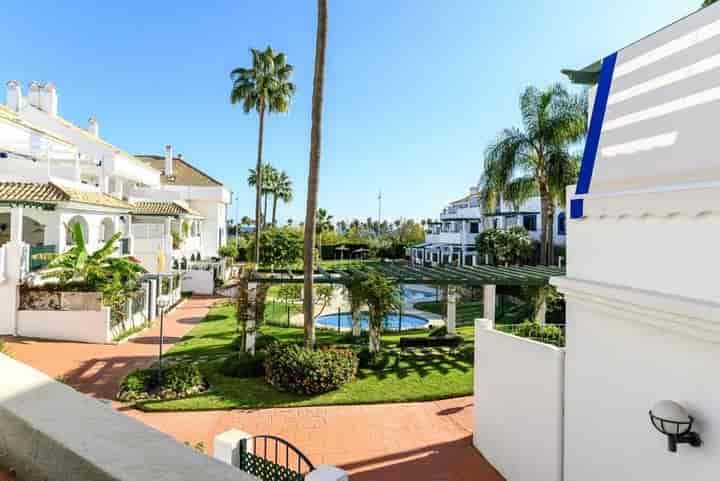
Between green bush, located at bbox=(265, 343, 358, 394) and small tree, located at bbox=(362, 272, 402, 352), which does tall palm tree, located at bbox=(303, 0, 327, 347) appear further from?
small tree, located at bbox=(362, 272, 402, 352)

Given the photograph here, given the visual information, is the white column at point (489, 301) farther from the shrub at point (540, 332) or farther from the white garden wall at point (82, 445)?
the white garden wall at point (82, 445)

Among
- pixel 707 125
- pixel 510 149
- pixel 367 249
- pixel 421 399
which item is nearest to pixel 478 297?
pixel 510 149

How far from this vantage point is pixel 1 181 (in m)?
21.2

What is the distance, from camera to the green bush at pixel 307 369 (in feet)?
42.4

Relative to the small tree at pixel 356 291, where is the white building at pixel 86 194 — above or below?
above

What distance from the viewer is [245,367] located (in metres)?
14.4

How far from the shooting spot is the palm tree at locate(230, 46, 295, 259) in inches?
1328

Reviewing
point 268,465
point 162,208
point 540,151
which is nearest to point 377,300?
point 268,465

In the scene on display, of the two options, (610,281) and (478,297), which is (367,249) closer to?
(478,297)

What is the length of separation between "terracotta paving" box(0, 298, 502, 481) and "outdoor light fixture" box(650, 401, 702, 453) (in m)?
5.08

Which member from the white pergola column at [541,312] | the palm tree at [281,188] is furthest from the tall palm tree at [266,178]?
the white pergola column at [541,312]

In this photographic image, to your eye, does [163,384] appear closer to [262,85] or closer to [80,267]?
[80,267]

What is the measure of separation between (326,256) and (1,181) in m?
52.7

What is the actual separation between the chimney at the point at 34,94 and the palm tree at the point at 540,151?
32185 mm
